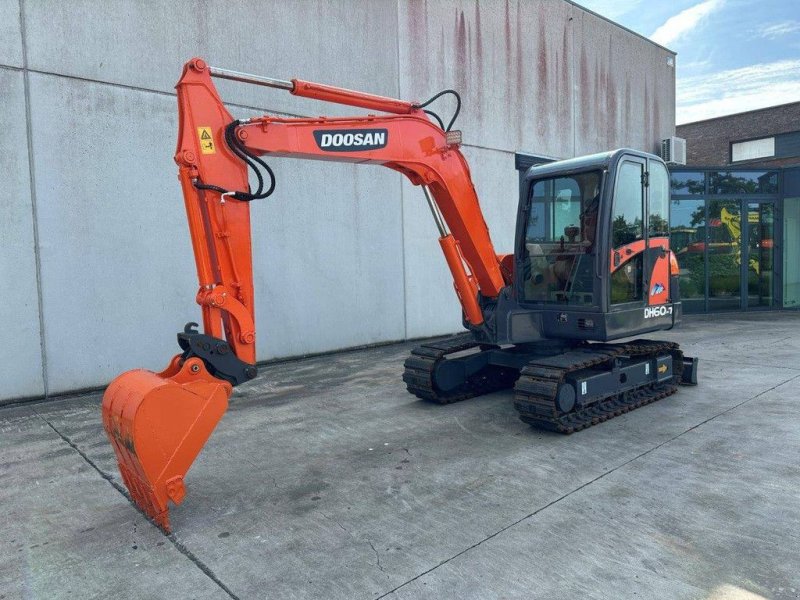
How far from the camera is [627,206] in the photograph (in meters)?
5.82

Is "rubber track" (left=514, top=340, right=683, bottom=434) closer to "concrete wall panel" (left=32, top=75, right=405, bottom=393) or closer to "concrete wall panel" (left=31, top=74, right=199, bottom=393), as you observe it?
"concrete wall panel" (left=32, top=75, right=405, bottom=393)

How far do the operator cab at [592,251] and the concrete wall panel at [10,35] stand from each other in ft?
19.9

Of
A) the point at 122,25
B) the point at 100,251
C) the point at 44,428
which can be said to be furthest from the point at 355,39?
the point at 44,428

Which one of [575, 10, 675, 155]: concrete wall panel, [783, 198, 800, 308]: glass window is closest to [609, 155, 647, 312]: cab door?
[575, 10, 675, 155]: concrete wall panel

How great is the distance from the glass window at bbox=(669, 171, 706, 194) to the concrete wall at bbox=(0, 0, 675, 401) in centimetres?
276

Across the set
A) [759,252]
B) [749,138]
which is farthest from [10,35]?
[749,138]

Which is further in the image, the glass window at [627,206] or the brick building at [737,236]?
the brick building at [737,236]

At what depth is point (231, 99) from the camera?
867cm

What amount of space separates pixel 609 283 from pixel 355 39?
6.70m

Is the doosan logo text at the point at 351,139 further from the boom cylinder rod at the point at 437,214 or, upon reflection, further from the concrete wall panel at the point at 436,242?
the concrete wall panel at the point at 436,242

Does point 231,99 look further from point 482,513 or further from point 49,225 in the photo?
point 482,513

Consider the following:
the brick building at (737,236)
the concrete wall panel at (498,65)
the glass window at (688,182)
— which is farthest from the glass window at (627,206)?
the glass window at (688,182)

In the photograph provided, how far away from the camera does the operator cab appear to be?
5613 millimetres

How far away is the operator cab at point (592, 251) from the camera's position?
5.61 m
